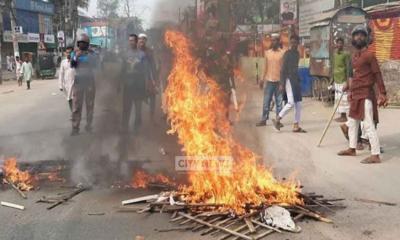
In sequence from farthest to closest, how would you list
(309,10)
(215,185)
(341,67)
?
(309,10) → (341,67) → (215,185)

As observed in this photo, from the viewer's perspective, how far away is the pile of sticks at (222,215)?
458 cm

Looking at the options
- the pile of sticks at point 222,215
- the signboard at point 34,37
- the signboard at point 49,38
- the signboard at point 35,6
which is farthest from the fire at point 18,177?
the signboard at point 49,38

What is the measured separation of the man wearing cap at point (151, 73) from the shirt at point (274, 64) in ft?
8.46

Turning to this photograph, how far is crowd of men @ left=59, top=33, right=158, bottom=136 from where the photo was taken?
30.8ft

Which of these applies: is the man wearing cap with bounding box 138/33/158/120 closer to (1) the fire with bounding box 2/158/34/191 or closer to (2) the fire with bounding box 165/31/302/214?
(2) the fire with bounding box 165/31/302/214

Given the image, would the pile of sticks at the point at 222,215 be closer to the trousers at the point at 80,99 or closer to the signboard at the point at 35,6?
the trousers at the point at 80,99

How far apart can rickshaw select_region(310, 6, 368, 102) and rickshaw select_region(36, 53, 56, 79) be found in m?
25.0

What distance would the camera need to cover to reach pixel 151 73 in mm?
9656

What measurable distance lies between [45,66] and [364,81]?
32813 mm

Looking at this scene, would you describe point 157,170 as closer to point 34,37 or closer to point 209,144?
point 209,144

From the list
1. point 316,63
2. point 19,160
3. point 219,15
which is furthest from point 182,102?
point 316,63

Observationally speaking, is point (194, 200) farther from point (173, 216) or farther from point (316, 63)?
point (316, 63)

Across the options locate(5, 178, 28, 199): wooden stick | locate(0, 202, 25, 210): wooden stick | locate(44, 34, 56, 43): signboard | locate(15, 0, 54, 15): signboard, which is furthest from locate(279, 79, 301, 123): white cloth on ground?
locate(44, 34, 56, 43): signboard

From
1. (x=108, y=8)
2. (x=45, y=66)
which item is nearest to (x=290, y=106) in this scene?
(x=108, y=8)
